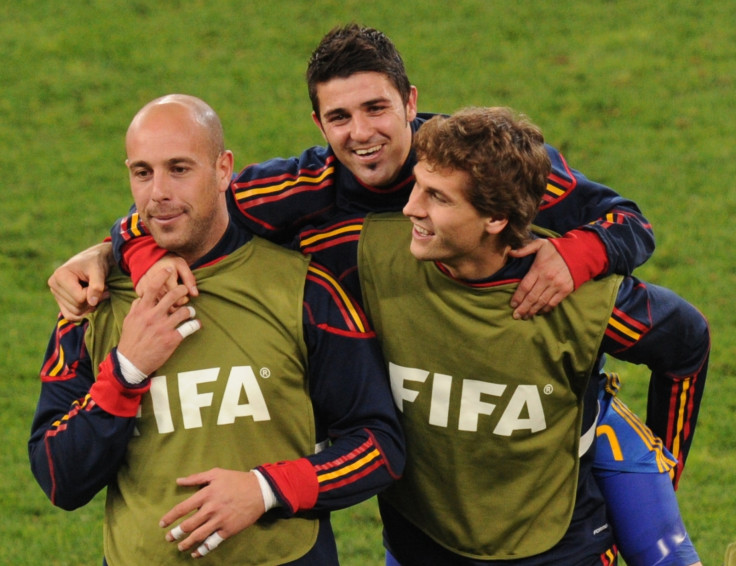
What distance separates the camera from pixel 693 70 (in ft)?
32.5

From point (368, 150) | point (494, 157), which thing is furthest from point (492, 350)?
point (368, 150)

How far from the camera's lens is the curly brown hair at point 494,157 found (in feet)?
11.4

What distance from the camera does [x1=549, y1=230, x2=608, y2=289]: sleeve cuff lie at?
355 centimetres

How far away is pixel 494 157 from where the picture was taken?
3.49 m

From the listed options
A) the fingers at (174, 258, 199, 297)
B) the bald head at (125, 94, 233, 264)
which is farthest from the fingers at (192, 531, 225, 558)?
the bald head at (125, 94, 233, 264)

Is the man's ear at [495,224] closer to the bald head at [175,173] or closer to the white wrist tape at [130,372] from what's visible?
the bald head at [175,173]

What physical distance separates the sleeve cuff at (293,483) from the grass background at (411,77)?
12.0 feet

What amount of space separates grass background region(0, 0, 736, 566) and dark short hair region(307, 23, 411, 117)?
3.22 metres

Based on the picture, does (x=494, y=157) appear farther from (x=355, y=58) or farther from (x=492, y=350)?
(x=355, y=58)

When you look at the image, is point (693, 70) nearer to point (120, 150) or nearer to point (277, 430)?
point (120, 150)

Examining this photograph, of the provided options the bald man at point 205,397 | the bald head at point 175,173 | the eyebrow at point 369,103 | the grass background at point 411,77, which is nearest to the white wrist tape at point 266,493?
the bald man at point 205,397

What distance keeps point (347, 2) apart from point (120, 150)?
252 centimetres

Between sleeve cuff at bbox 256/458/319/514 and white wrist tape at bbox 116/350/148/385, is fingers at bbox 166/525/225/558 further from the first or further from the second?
white wrist tape at bbox 116/350/148/385

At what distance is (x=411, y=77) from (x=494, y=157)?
6.63 meters
